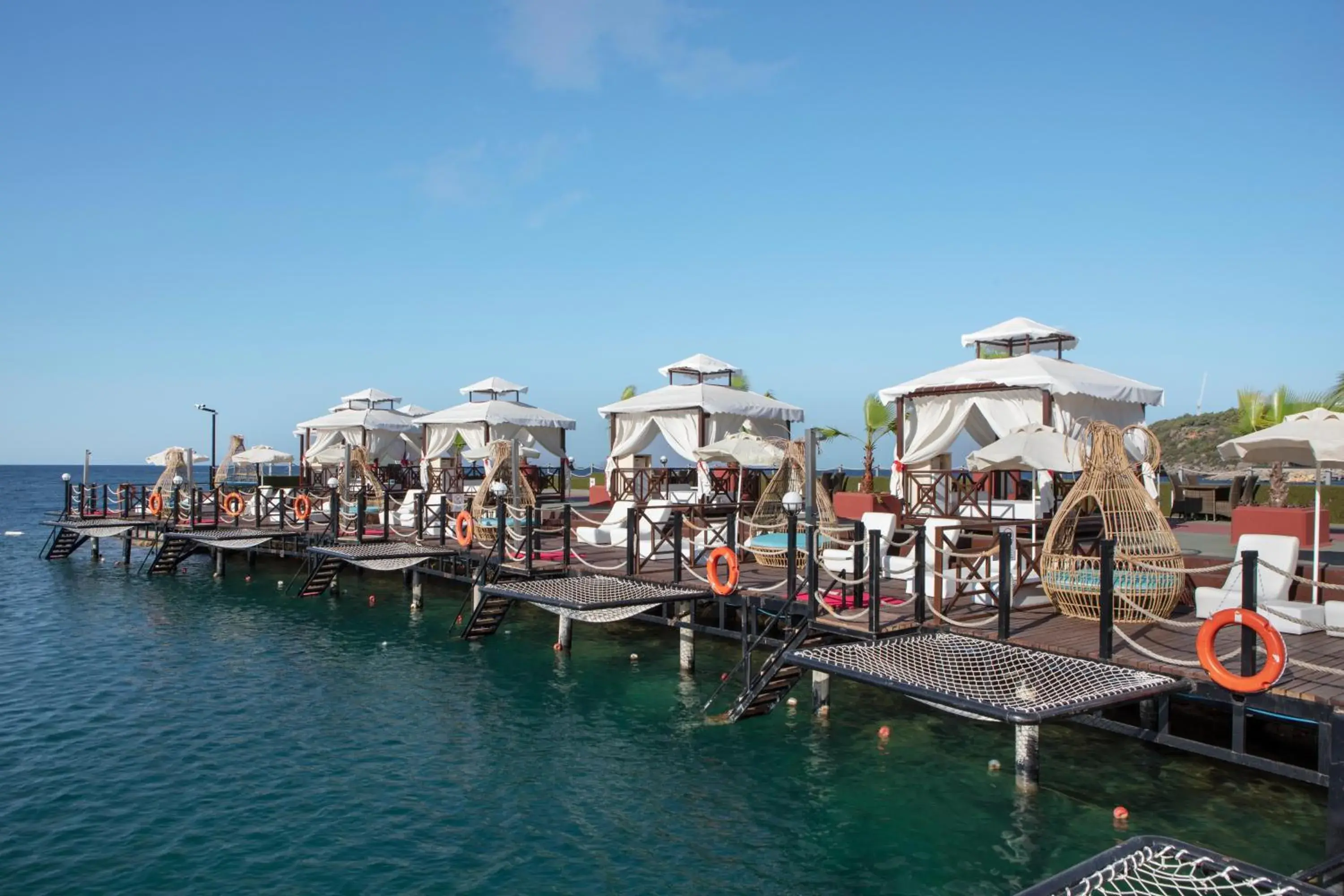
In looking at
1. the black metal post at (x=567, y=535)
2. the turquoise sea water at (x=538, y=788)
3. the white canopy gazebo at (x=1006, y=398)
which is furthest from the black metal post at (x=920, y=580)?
the black metal post at (x=567, y=535)

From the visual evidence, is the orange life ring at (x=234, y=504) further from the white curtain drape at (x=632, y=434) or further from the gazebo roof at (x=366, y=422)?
the white curtain drape at (x=632, y=434)

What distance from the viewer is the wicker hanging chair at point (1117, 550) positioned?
987 cm

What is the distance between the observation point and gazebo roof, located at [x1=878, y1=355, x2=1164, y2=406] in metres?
14.4

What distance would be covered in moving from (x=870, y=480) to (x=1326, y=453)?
12.0 meters

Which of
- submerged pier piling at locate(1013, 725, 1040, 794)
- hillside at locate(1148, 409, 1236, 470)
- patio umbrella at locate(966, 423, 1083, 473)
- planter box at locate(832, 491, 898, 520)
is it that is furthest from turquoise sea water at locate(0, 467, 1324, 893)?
hillside at locate(1148, 409, 1236, 470)

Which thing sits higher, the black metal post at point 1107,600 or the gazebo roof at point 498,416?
the gazebo roof at point 498,416

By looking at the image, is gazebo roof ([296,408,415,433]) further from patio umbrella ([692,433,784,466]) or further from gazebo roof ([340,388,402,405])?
patio umbrella ([692,433,784,466])

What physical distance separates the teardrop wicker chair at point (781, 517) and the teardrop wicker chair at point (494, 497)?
173 inches

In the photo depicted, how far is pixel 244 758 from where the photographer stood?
1004 cm

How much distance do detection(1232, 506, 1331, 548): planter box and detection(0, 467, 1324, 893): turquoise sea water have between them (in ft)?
21.2

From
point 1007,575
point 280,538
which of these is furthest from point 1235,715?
point 280,538

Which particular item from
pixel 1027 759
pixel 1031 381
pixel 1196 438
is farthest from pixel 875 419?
pixel 1196 438

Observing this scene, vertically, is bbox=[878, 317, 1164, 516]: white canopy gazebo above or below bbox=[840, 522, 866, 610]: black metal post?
above

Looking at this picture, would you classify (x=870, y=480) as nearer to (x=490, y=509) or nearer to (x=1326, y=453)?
(x=490, y=509)
